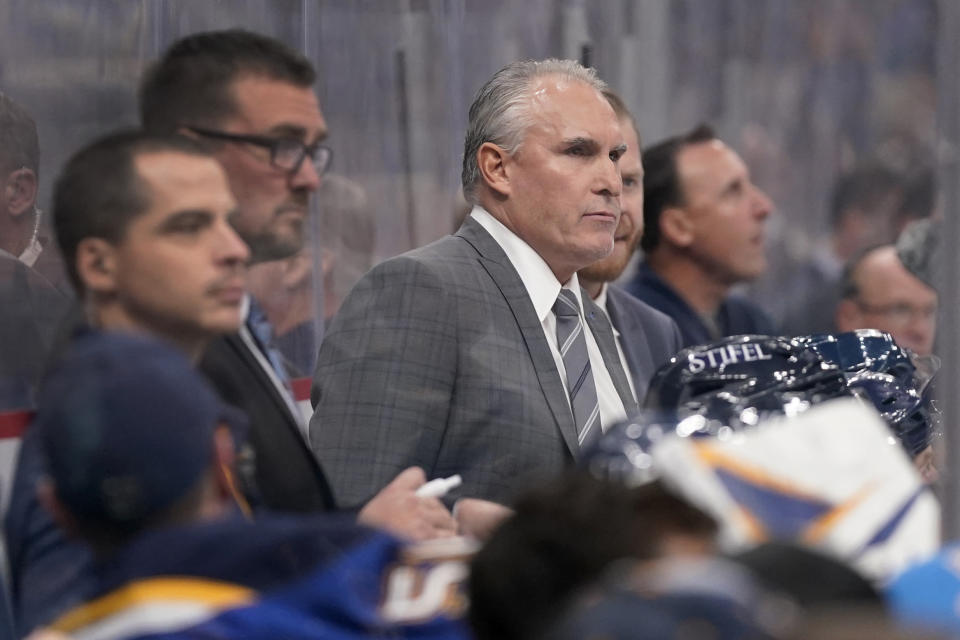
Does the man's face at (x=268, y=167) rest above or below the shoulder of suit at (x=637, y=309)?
above

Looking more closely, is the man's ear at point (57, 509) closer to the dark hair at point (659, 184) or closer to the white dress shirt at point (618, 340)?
the white dress shirt at point (618, 340)

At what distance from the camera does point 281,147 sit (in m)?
2.12

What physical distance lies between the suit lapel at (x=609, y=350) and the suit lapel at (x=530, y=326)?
175mm

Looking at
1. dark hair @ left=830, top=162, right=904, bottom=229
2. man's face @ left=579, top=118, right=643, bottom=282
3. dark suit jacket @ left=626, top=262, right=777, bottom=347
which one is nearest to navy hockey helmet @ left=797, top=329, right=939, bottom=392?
man's face @ left=579, top=118, right=643, bottom=282

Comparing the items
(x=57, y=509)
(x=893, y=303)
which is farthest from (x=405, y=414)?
(x=893, y=303)

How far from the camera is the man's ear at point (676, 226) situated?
148 inches

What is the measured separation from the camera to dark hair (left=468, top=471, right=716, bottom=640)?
106 centimetres

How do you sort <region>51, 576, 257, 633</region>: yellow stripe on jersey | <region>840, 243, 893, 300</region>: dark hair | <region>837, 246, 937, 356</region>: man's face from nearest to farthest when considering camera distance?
<region>51, 576, 257, 633</region>: yellow stripe on jersey → <region>837, 246, 937, 356</region>: man's face → <region>840, 243, 893, 300</region>: dark hair

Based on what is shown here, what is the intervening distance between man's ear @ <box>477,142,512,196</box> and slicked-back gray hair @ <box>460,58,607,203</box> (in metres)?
0.01

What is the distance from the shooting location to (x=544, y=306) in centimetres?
246

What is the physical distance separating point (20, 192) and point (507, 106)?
95cm

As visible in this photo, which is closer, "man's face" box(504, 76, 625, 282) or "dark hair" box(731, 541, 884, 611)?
"dark hair" box(731, 541, 884, 611)

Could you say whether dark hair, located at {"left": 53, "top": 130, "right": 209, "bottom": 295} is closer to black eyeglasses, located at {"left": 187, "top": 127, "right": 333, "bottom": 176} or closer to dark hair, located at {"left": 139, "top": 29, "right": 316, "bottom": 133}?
dark hair, located at {"left": 139, "top": 29, "right": 316, "bottom": 133}

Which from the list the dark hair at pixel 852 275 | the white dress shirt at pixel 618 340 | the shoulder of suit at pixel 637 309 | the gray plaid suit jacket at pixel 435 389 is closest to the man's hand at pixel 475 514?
the gray plaid suit jacket at pixel 435 389
